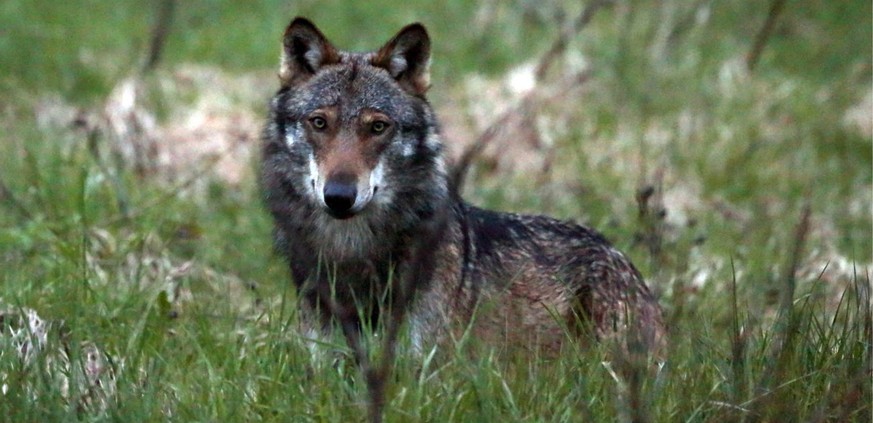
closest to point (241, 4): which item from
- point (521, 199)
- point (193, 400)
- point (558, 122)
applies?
point (558, 122)

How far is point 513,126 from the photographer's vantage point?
11039 millimetres

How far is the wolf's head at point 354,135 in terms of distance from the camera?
5.31 meters

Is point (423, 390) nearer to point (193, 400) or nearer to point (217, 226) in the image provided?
point (193, 400)

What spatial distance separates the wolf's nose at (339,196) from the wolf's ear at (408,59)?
2.56ft

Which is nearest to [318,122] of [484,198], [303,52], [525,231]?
[303,52]

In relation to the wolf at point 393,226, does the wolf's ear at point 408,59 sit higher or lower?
higher

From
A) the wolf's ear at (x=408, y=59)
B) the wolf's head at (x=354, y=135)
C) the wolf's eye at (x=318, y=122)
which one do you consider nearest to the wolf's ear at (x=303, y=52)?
the wolf's head at (x=354, y=135)

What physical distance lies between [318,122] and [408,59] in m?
0.57

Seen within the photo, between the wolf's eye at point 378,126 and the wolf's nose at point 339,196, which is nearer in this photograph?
the wolf's nose at point 339,196

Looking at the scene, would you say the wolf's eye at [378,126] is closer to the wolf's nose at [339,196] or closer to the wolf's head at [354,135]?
the wolf's head at [354,135]

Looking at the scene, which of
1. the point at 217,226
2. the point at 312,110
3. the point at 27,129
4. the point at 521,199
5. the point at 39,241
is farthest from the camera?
the point at 27,129

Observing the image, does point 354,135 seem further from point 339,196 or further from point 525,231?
point 525,231

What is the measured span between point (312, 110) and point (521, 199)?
409cm

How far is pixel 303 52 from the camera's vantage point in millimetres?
5781
